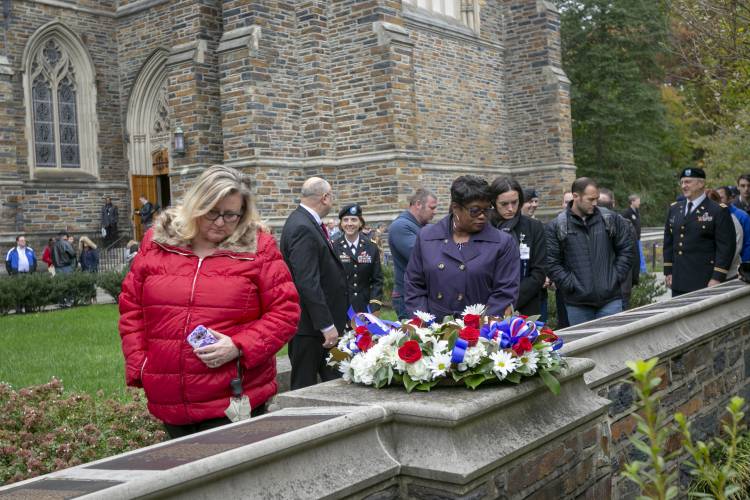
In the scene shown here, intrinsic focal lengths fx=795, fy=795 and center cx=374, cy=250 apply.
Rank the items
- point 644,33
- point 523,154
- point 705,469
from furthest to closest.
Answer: point 644,33 < point 523,154 < point 705,469

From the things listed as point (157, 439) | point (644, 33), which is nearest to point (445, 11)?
point (644, 33)

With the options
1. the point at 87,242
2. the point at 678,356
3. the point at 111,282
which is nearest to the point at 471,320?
the point at 678,356

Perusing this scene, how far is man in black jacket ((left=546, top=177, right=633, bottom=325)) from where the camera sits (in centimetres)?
640

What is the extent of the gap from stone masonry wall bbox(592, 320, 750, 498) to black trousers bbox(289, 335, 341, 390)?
7.67 feet

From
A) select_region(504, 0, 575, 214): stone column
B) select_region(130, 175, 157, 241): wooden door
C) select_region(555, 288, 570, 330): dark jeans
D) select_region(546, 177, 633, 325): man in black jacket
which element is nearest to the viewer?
select_region(546, 177, 633, 325): man in black jacket

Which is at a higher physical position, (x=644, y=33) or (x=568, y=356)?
(x=644, y=33)

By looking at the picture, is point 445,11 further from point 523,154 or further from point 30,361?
point 30,361

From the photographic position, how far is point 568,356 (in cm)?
396

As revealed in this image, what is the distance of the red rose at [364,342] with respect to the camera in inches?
127

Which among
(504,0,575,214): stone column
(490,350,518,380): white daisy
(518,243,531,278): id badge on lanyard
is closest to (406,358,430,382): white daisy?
(490,350,518,380): white daisy

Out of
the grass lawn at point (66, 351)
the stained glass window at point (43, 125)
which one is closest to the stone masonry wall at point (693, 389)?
the grass lawn at point (66, 351)

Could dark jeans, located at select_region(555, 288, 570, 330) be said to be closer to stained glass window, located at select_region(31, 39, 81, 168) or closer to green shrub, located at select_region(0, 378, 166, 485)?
green shrub, located at select_region(0, 378, 166, 485)

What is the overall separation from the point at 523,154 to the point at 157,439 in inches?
862

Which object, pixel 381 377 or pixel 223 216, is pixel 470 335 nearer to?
pixel 381 377
